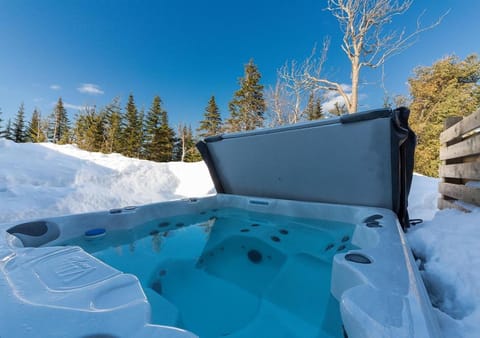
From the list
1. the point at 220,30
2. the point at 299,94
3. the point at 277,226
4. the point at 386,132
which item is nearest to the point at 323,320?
the point at 277,226

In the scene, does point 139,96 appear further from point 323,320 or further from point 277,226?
point 323,320

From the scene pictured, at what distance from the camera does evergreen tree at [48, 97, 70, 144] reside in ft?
53.3

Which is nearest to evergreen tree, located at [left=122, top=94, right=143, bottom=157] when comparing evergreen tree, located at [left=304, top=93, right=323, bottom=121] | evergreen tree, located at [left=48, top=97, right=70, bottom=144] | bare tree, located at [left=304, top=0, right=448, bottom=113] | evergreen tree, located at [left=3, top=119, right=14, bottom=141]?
evergreen tree, located at [left=48, top=97, right=70, bottom=144]

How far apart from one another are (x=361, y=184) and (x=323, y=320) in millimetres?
1441

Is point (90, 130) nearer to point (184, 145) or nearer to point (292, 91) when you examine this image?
point (184, 145)

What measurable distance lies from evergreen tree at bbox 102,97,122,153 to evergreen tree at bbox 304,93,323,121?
12193 mm

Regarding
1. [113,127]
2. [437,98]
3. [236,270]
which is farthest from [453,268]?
[113,127]

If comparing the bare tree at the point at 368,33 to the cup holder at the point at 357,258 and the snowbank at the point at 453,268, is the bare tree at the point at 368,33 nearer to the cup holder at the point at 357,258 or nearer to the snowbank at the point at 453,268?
the snowbank at the point at 453,268

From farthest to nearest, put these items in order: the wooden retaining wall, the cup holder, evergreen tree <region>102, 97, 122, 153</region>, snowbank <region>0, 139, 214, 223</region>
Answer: evergreen tree <region>102, 97, 122, 153</region>
snowbank <region>0, 139, 214, 223</region>
the wooden retaining wall
the cup holder

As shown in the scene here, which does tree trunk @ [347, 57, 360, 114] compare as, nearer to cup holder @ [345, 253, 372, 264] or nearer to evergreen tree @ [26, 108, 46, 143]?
cup holder @ [345, 253, 372, 264]

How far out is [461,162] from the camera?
1.87 metres

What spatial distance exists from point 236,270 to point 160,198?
10.2ft

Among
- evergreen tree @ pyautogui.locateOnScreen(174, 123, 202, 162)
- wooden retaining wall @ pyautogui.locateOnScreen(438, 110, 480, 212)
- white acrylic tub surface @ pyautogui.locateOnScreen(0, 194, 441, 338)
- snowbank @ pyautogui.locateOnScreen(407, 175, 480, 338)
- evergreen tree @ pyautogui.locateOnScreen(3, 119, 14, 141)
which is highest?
evergreen tree @ pyautogui.locateOnScreen(3, 119, 14, 141)

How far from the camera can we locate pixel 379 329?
42 centimetres
